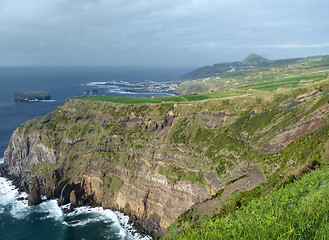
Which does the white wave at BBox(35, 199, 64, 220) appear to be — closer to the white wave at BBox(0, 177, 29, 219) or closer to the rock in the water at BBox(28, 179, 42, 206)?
the rock in the water at BBox(28, 179, 42, 206)

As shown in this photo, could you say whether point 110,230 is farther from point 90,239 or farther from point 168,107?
point 168,107

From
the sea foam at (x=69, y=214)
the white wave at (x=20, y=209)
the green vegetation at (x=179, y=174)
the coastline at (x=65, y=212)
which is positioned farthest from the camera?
the white wave at (x=20, y=209)

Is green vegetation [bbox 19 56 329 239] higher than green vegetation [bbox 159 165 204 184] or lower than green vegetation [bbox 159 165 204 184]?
higher

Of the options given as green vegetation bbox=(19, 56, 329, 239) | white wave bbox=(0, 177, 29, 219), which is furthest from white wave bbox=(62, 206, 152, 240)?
white wave bbox=(0, 177, 29, 219)

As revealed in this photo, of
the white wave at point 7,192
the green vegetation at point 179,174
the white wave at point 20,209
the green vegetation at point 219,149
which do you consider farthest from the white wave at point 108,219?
the white wave at point 7,192

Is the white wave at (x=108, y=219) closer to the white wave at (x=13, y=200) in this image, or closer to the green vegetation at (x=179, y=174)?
the white wave at (x=13, y=200)

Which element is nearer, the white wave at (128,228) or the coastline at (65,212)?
the white wave at (128,228)

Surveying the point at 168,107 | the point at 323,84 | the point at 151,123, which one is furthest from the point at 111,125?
the point at 323,84

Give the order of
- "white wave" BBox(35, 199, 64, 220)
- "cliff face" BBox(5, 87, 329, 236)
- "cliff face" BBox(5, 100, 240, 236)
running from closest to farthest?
"cliff face" BBox(5, 87, 329, 236), "cliff face" BBox(5, 100, 240, 236), "white wave" BBox(35, 199, 64, 220)
